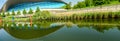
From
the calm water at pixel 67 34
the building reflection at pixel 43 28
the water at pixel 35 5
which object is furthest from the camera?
the water at pixel 35 5

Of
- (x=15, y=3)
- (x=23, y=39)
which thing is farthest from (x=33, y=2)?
(x=23, y=39)

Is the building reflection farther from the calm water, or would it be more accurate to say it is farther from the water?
the water

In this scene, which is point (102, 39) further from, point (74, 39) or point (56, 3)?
point (56, 3)

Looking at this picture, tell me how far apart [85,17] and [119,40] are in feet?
53.4

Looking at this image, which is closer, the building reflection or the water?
the building reflection

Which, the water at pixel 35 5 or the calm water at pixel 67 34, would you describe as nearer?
the calm water at pixel 67 34

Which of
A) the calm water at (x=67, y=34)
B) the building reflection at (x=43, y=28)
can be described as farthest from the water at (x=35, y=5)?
the calm water at (x=67, y=34)

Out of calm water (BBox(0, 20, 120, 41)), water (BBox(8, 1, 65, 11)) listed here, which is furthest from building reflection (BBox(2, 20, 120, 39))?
water (BBox(8, 1, 65, 11))

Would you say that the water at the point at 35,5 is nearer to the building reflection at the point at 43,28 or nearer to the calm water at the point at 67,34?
the building reflection at the point at 43,28

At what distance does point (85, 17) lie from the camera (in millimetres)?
26391

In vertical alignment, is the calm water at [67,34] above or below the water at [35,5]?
above

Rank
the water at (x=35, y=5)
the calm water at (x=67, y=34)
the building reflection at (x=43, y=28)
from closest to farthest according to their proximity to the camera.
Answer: the calm water at (x=67, y=34) → the building reflection at (x=43, y=28) → the water at (x=35, y=5)

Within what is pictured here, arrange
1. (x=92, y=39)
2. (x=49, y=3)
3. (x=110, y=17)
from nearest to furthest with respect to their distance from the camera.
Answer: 1. (x=92, y=39)
2. (x=110, y=17)
3. (x=49, y=3)

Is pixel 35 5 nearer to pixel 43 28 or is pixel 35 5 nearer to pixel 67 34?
pixel 43 28
